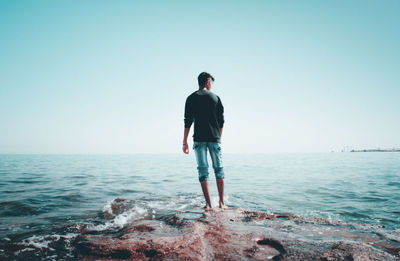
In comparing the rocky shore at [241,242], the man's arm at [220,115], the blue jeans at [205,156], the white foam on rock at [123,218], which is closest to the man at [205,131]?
the blue jeans at [205,156]

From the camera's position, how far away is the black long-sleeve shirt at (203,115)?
4.26m

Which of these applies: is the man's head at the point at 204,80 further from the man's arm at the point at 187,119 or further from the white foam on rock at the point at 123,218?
the white foam on rock at the point at 123,218

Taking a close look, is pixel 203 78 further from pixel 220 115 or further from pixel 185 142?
pixel 185 142

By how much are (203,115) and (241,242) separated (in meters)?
2.56

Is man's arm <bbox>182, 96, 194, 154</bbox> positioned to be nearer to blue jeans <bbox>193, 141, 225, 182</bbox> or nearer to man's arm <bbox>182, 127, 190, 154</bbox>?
man's arm <bbox>182, 127, 190, 154</bbox>

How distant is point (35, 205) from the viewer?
15.9ft

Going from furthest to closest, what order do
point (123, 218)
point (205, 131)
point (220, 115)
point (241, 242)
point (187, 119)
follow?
point (220, 115), point (187, 119), point (205, 131), point (123, 218), point (241, 242)

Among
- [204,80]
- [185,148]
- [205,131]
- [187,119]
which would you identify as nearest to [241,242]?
[205,131]

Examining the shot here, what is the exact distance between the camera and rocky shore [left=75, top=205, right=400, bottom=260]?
2026 mm

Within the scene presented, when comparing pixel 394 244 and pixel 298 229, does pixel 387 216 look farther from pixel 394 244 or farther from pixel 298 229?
pixel 298 229

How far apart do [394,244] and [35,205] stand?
6.58 metres

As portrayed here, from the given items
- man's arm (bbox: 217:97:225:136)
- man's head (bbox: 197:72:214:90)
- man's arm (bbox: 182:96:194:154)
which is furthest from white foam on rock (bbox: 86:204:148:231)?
man's head (bbox: 197:72:214:90)

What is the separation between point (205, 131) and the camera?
4.25m

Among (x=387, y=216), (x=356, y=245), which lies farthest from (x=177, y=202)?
(x=387, y=216)
